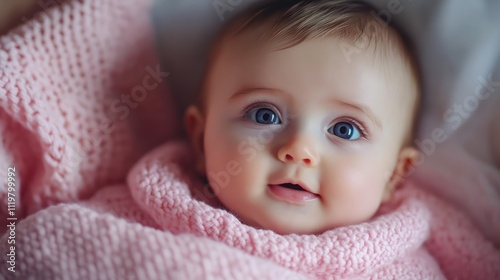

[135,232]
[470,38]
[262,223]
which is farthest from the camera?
[470,38]

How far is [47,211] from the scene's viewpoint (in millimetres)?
902

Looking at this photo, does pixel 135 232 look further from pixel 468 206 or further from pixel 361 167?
pixel 468 206

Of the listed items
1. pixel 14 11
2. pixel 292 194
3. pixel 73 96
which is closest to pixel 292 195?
pixel 292 194

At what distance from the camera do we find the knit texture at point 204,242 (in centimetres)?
82

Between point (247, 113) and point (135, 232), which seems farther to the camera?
point (247, 113)

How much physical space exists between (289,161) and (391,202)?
288mm

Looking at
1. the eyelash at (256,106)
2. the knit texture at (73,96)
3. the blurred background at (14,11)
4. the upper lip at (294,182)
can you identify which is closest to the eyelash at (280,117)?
the eyelash at (256,106)

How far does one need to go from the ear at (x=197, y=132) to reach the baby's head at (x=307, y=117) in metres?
0.07

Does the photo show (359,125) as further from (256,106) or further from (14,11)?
(14,11)

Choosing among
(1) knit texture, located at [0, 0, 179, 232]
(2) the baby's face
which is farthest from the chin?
(1) knit texture, located at [0, 0, 179, 232]

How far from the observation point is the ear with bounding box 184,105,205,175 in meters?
1.10

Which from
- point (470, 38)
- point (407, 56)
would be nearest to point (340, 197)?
point (407, 56)

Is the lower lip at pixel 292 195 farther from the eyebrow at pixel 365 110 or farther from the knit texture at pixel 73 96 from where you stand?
the knit texture at pixel 73 96

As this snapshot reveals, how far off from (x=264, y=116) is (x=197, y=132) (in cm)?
19
